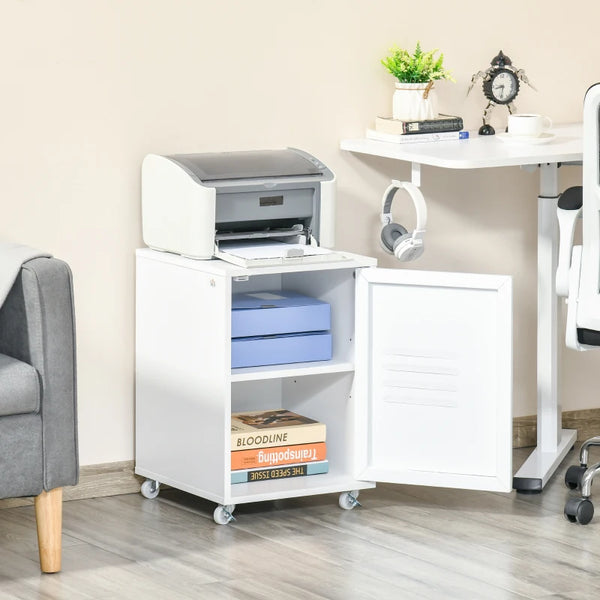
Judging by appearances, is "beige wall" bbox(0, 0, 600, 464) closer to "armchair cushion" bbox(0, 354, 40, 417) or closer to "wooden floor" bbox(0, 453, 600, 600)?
"wooden floor" bbox(0, 453, 600, 600)

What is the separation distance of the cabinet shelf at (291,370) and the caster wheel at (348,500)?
1.07 ft

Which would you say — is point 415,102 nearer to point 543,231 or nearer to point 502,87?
point 502,87

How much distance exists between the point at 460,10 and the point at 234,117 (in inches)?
31.5

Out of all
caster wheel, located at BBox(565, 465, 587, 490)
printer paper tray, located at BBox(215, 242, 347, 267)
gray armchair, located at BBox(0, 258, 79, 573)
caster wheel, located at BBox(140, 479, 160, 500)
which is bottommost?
caster wheel, located at BBox(140, 479, 160, 500)

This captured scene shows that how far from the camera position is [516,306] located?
4.21 meters

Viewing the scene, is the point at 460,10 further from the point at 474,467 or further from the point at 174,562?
the point at 174,562

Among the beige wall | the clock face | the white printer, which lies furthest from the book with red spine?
the clock face

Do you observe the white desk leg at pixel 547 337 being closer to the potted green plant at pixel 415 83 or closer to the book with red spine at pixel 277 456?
the potted green plant at pixel 415 83

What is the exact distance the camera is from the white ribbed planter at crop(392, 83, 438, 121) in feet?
12.5

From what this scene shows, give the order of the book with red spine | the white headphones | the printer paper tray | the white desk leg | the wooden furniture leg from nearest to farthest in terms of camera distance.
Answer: the wooden furniture leg → the printer paper tray → the book with red spine → the white headphones → the white desk leg

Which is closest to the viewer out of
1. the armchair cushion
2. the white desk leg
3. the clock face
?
the armchair cushion

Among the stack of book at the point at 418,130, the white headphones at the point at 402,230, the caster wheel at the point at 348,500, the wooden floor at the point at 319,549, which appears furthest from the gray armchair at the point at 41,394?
the stack of book at the point at 418,130

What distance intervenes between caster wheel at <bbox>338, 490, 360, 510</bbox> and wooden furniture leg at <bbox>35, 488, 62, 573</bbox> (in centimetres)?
82

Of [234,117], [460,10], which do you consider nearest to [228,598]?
[234,117]
